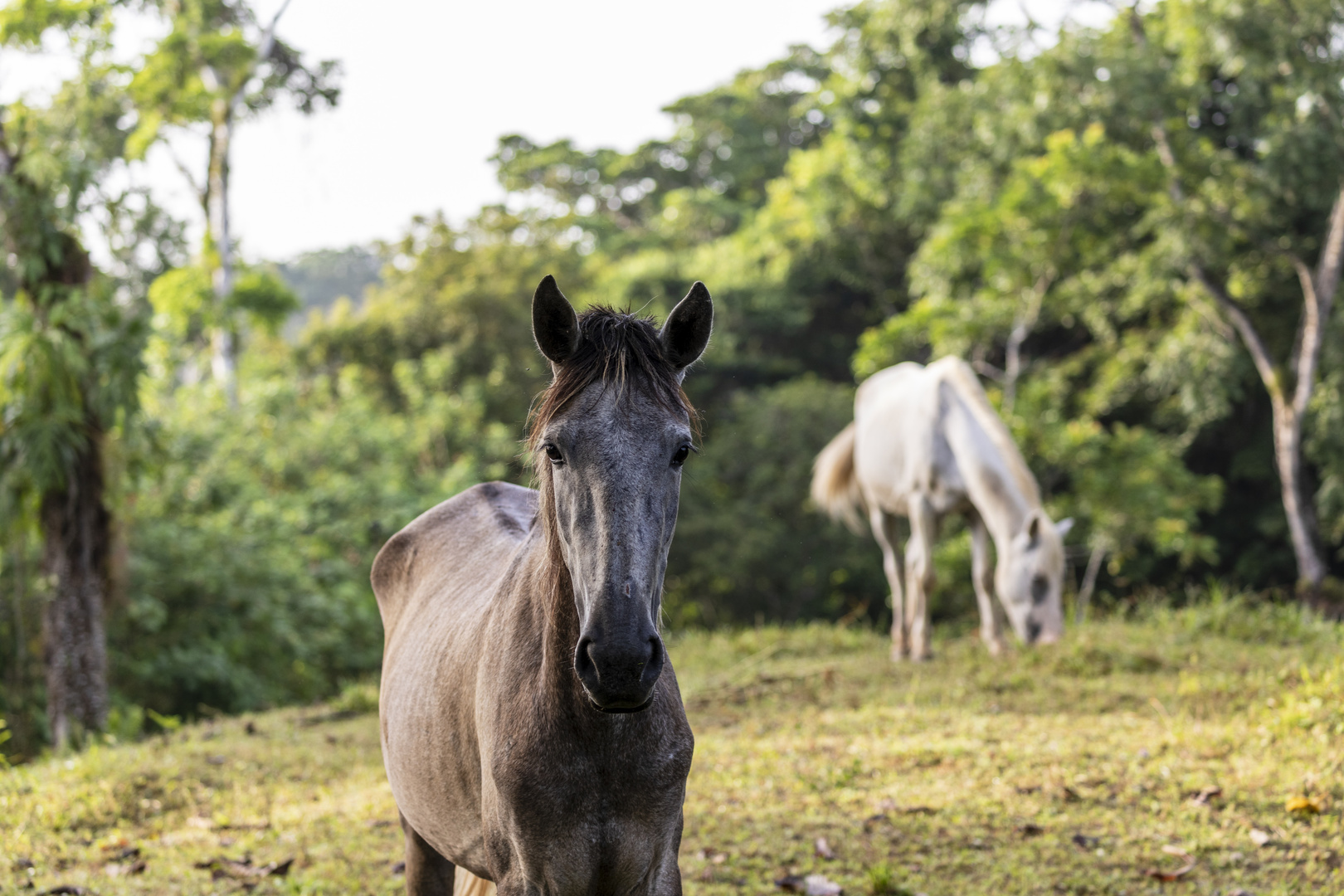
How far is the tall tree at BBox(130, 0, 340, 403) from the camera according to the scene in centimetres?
1611

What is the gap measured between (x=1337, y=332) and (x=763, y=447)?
372 inches

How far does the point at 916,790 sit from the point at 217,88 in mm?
17507

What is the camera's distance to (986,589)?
26.1 feet

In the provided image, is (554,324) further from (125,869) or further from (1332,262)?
(1332,262)

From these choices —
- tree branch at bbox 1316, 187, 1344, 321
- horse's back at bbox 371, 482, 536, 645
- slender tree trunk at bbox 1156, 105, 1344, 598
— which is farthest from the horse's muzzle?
tree branch at bbox 1316, 187, 1344, 321

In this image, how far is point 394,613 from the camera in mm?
3602

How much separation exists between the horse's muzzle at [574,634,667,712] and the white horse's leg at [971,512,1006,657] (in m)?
6.55

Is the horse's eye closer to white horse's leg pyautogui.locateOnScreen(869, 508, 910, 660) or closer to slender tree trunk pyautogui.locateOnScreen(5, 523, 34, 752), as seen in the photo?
white horse's leg pyautogui.locateOnScreen(869, 508, 910, 660)

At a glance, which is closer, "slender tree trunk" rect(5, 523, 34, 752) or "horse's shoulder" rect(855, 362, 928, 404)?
"slender tree trunk" rect(5, 523, 34, 752)

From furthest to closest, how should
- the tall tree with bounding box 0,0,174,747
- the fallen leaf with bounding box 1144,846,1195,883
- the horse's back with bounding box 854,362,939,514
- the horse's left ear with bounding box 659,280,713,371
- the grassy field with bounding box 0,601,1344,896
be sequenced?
the horse's back with bounding box 854,362,939,514
the tall tree with bounding box 0,0,174,747
the grassy field with bounding box 0,601,1344,896
the fallen leaf with bounding box 1144,846,1195,883
the horse's left ear with bounding box 659,280,713,371

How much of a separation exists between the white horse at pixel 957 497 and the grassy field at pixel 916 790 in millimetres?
641

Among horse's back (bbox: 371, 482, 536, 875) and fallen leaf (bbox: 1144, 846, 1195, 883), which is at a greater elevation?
horse's back (bbox: 371, 482, 536, 875)

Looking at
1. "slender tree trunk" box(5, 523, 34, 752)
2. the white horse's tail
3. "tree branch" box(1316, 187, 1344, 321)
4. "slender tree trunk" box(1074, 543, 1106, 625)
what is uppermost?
"tree branch" box(1316, 187, 1344, 321)

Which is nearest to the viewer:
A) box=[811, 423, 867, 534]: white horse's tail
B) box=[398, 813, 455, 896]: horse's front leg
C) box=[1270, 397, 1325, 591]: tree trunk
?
box=[398, 813, 455, 896]: horse's front leg
